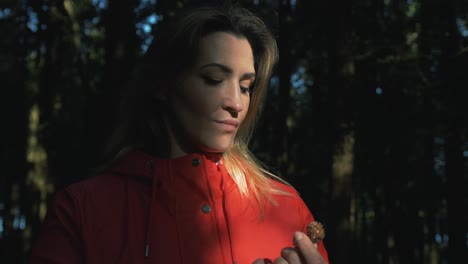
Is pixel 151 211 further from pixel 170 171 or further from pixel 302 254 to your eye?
pixel 302 254

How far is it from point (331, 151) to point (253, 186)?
4217 millimetres

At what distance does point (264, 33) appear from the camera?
2762mm

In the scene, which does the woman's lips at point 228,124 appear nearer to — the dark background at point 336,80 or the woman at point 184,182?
the woman at point 184,182

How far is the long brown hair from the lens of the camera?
2.39m

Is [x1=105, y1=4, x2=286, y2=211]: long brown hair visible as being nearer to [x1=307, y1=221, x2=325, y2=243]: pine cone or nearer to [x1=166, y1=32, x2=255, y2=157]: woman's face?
[x1=166, y1=32, x2=255, y2=157]: woman's face

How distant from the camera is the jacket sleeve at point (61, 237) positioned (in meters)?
1.96

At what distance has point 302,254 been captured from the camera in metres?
1.61

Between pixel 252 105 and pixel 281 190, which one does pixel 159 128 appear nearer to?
pixel 252 105

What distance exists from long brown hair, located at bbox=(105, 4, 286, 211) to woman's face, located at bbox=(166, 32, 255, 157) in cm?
7

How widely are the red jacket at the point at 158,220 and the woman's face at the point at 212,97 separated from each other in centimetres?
14

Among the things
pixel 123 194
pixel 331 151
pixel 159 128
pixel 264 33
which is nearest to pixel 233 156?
pixel 159 128

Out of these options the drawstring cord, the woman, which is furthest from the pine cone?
the drawstring cord

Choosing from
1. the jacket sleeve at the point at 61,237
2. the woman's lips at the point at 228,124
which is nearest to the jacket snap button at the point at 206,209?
the woman's lips at the point at 228,124

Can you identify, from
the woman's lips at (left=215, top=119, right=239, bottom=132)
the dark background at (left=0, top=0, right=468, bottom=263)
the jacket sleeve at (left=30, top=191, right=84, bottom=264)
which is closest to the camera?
the jacket sleeve at (left=30, top=191, right=84, bottom=264)
